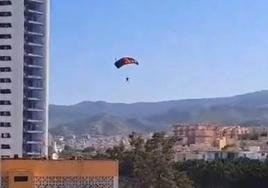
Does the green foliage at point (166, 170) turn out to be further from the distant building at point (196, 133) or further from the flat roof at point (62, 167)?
the distant building at point (196, 133)

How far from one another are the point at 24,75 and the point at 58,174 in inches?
1506

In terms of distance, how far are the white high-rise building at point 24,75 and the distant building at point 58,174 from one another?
115 feet

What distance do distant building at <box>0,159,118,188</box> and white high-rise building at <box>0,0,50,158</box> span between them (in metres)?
34.9

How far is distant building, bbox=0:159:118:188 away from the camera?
26.0m

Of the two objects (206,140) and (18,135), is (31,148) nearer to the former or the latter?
(18,135)

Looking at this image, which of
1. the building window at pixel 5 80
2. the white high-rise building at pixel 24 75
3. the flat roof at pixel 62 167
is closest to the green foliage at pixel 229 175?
the white high-rise building at pixel 24 75

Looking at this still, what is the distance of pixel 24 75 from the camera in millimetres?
64062

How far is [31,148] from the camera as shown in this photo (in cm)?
6341

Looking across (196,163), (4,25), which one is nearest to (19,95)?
(4,25)

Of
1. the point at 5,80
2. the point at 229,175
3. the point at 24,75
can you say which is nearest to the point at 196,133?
the point at 24,75

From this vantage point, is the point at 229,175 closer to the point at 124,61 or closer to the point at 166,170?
the point at 166,170

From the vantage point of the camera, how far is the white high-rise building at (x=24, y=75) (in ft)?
205

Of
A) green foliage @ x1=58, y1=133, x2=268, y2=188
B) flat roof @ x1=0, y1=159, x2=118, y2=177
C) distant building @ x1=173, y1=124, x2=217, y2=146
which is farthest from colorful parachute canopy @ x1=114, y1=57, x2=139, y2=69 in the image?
distant building @ x1=173, y1=124, x2=217, y2=146

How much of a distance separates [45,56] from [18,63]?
2701 millimetres
